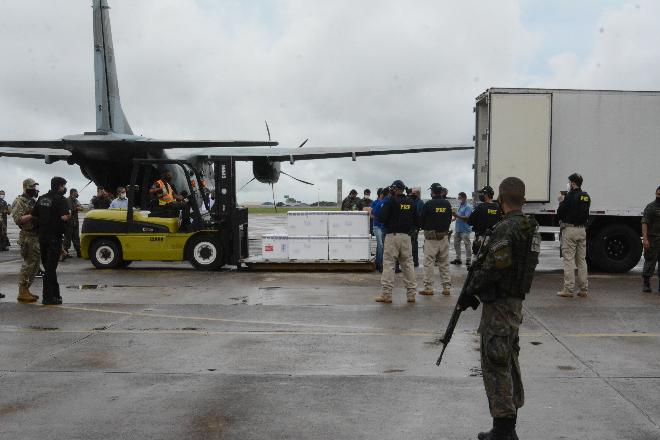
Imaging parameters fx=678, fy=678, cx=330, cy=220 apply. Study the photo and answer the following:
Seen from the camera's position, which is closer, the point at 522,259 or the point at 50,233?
the point at 522,259

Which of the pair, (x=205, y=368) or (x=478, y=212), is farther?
(x=478, y=212)

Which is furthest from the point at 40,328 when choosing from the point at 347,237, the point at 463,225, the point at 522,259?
the point at 463,225

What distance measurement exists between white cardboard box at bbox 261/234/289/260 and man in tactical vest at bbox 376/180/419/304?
180 inches

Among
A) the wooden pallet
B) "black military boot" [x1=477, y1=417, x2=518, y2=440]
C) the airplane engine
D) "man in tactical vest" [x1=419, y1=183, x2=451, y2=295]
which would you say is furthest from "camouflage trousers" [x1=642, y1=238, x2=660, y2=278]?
the airplane engine

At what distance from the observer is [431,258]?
11438 millimetres

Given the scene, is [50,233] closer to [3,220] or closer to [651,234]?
[651,234]

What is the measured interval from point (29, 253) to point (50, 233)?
0.49 m

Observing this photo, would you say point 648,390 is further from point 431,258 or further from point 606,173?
point 606,173

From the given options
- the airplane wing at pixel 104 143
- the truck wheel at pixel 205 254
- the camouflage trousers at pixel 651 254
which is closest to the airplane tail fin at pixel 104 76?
the airplane wing at pixel 104 143

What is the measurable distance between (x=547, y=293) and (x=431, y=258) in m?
2.12

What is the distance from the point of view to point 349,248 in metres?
14.8

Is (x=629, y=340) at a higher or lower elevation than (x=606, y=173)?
lower

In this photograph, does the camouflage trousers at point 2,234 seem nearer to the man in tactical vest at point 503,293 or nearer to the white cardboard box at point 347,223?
the white cardboard box at point 347,223

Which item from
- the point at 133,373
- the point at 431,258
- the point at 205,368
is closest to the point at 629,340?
the point at 431,258
